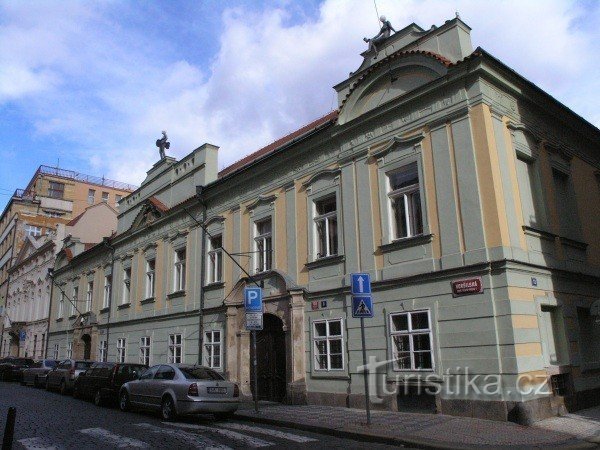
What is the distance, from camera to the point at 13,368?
29.7 metres

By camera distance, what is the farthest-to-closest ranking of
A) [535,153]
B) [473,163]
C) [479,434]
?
[535,153]
[473,163]
[479,434]

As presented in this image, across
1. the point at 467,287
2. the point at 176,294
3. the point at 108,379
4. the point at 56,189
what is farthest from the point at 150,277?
the point at 56,189

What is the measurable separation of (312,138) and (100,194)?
177 feet

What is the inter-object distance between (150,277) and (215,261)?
6.20 m

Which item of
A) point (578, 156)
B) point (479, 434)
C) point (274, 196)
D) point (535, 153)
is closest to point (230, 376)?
point (274, 196)

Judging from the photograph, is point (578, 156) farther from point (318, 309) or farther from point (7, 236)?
point (7, 236)

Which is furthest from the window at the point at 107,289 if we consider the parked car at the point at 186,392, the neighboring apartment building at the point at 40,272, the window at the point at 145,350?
the parked car at the point at 186,392

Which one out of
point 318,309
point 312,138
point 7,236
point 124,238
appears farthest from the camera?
point 7,236

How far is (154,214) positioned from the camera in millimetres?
24703

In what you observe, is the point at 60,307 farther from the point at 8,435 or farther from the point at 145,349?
the point at 8,435

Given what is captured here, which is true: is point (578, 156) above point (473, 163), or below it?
above

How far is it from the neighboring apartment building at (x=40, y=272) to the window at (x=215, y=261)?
18772 millimetres

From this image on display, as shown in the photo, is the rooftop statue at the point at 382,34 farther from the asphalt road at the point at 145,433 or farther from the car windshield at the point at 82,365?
the car windshield at the point at 82,365

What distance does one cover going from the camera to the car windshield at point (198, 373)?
12.8 meters
